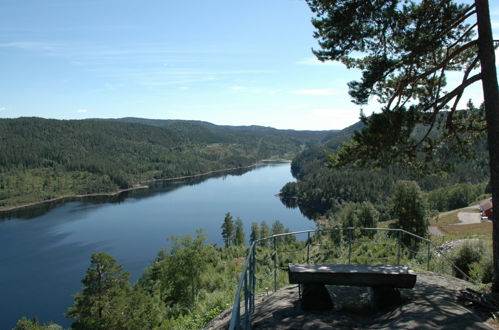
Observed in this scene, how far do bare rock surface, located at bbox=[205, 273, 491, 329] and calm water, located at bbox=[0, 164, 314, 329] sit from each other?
139 feet

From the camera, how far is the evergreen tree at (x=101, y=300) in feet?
73.3

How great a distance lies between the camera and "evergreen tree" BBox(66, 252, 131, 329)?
22344 mm

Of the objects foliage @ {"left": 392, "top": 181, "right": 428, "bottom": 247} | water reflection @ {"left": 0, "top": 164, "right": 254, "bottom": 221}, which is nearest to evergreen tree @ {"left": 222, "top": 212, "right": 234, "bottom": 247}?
foliage @ {"left": 392, "top": 181, "right": 428, "bottom": 247}

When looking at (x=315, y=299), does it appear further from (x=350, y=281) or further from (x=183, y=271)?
(x=183, y=271)

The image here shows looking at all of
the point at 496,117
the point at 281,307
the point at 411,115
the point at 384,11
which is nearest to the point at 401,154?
the point at 411,115

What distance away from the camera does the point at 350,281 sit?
5.63m

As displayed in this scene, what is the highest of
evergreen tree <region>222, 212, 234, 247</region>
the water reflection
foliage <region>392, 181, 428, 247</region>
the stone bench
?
the stone bench

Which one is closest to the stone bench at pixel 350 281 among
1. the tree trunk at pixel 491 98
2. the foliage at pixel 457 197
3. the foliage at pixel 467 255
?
the tree trunk at pixel 491 98

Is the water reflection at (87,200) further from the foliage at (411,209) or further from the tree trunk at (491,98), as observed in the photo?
the tree trunk at (491,98)

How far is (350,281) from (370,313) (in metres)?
0.54

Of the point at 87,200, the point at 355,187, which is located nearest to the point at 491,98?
the point at 355,187

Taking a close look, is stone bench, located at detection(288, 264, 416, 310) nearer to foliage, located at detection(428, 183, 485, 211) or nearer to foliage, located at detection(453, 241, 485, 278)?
foliage, located at detection(453, 241, 485, 278)

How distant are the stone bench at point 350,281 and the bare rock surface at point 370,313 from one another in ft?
0.52

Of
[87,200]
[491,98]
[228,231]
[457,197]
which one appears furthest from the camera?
[87,200]
